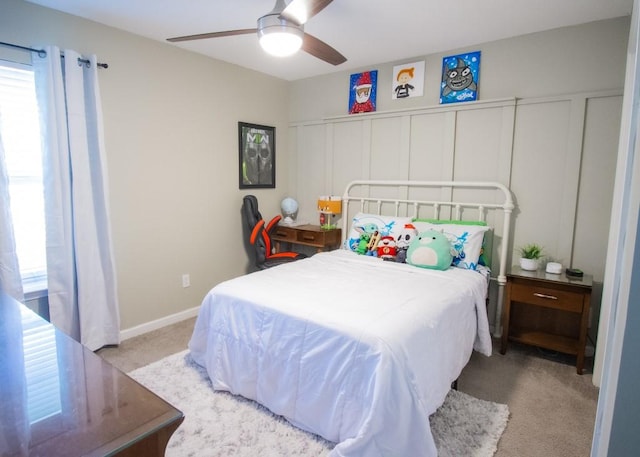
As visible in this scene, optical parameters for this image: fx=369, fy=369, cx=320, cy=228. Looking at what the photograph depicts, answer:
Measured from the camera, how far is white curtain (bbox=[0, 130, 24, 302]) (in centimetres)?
223

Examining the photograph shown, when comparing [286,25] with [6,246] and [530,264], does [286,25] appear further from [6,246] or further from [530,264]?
[530,264]

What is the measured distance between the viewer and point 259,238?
358 centimetres

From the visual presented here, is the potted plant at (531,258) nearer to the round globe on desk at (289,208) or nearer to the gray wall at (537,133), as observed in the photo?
the gray wall at (537,133)

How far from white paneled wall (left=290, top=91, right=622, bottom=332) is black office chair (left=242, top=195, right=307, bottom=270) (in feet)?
3.88

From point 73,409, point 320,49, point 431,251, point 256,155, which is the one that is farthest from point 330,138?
point 73,409

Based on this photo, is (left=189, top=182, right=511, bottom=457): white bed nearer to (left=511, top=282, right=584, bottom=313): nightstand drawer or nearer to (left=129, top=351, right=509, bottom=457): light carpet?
(left=129, top=351, right=509, bottom=457): light carpet

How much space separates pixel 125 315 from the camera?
302cm

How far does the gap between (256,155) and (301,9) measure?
2.26 metres

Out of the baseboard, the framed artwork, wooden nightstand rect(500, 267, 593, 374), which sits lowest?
the baseboard

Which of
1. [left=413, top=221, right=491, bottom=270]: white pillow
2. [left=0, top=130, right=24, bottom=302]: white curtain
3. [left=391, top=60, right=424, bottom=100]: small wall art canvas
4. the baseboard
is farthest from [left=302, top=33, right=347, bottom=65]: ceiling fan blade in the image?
the baseboard

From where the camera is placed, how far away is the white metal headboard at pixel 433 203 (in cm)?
297

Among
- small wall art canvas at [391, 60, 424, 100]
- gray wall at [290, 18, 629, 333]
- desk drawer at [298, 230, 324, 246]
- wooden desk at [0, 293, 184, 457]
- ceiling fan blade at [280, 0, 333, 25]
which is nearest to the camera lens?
wooden desk at [0, 293, 184, 457]

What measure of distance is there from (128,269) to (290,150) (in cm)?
220

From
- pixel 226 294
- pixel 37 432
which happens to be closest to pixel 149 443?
pixel 37 432
